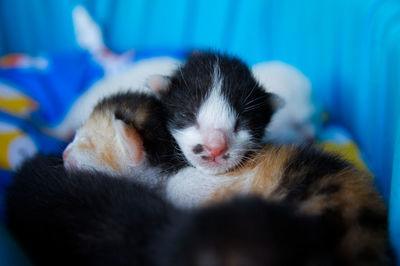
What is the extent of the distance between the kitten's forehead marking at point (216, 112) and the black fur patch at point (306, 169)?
11.5 inches

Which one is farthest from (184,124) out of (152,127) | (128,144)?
(128,144)

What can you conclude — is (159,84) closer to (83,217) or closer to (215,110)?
(215,110)

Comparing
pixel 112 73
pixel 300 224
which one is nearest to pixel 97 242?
pixel 300 224

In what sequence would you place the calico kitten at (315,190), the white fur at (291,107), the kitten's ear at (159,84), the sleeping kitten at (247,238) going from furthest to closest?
1. the white fur at (291,107)
2. the kitten's ear at (159,84)
3. the calico kitten at (315,190)
4. the sleeping kitten at (247,238)

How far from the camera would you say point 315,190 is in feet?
4.15

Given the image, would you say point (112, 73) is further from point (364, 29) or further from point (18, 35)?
point (364, 29)

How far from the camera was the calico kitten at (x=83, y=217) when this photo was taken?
3.73ft

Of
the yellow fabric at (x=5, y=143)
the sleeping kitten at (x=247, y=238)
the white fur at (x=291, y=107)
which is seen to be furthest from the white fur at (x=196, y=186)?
the yellow fabric at (x=5, y=143)

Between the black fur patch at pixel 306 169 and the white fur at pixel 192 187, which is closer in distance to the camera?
the black fur patch at pixel 306 169

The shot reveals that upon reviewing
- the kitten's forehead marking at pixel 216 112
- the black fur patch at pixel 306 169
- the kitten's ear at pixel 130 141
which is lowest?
the black fur patch at pixel 306 169

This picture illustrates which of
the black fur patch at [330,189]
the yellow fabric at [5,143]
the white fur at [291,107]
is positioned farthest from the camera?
the white fur at [291,107]

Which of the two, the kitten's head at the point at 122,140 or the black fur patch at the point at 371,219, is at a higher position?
the kitten's head at the point at 122,140

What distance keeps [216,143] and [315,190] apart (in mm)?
403

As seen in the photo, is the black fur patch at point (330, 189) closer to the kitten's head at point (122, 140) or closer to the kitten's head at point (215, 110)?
the kitten's head at point (215, 110)
